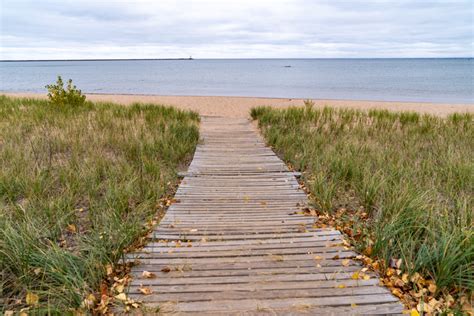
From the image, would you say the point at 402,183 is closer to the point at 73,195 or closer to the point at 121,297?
the point at 121,297

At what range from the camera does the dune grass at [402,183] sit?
2697mm

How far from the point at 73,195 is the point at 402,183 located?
4.49m

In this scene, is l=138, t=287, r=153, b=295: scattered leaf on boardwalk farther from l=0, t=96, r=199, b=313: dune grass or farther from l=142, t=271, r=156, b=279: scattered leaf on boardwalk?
l=0, t=96, r=199, b=313: dune grass

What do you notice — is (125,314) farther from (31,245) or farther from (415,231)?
(415,231)

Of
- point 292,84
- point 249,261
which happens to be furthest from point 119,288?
point 292,84

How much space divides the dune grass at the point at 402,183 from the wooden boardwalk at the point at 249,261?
40 cm

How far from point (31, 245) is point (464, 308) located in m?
3.53

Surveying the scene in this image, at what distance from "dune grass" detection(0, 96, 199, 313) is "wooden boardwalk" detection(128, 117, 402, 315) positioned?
1.22ft

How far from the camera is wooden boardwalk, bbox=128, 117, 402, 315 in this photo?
2.38m

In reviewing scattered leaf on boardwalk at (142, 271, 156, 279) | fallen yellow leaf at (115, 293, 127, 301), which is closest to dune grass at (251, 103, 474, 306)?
scattered leaf on boardwalk at (142, 271, 156, 279)

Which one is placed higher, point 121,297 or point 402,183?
point 402,183

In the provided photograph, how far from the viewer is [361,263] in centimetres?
287

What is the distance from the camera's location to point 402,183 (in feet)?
14.5

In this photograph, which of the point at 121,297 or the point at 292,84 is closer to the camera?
the point at 121,297
